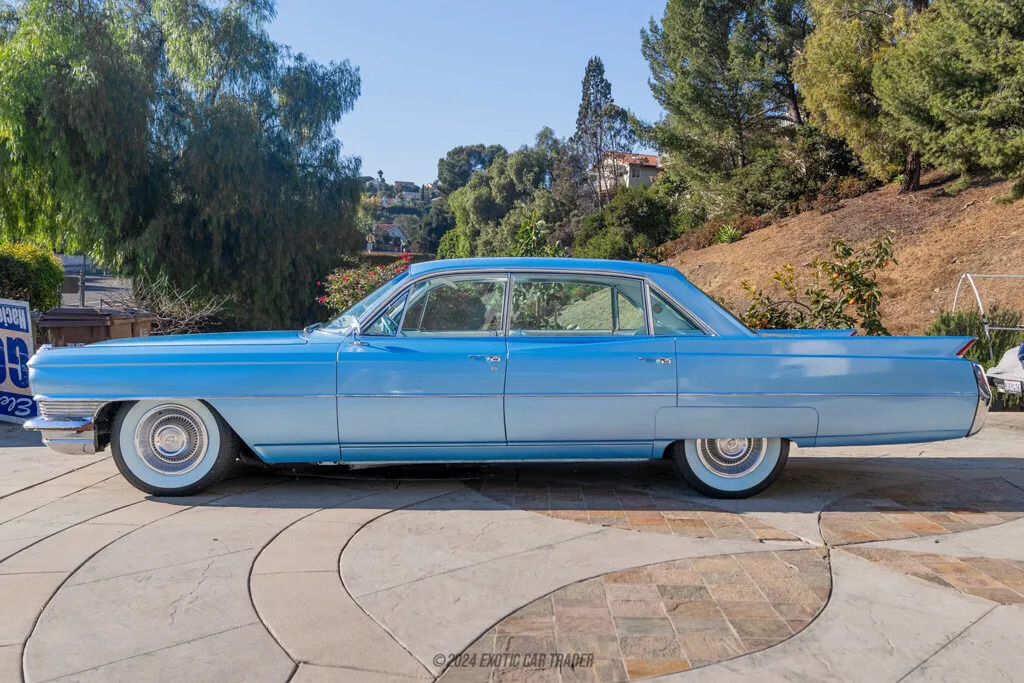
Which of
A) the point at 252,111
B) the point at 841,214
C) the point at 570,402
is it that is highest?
the point at 252,111

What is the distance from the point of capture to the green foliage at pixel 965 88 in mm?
18484

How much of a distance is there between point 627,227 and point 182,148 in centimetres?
1685

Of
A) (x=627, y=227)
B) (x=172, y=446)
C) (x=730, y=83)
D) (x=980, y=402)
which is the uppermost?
(x=730, y=83)

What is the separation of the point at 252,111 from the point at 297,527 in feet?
68.3

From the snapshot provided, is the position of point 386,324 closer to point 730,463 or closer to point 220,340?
point 220,340

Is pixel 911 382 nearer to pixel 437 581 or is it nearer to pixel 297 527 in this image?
pixel 437 581

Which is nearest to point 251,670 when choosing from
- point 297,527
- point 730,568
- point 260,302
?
point 297,527

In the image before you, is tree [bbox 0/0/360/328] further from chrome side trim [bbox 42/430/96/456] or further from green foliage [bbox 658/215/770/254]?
chrome side trim [bbox 42/430/96/456]

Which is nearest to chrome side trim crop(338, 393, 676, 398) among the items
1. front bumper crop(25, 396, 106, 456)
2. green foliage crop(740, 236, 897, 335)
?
front bumper crop(25, 396, 106, 456)

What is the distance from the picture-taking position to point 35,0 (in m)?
20.3

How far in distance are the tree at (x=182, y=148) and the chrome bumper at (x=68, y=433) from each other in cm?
1715

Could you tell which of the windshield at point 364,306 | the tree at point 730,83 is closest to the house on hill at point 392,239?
the tree at point 730,83

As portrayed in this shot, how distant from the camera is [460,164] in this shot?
150 meters

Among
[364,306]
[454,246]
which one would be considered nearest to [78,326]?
[364,306]
